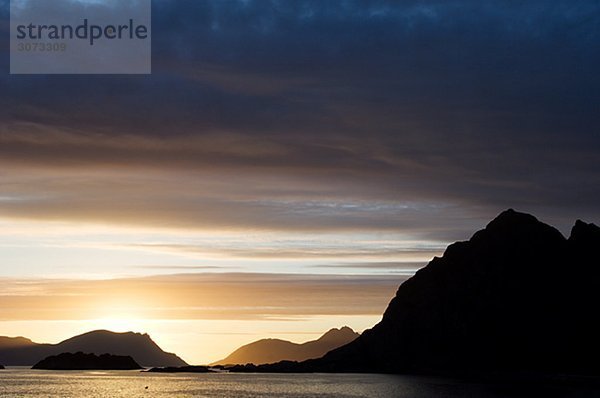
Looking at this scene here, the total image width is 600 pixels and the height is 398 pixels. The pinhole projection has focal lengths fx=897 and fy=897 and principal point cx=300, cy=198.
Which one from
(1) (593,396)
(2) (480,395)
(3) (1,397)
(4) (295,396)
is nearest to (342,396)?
(4) (295,396)

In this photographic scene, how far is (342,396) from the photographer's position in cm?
19962

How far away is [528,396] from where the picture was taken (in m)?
190

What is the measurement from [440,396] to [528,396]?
18.5 metres

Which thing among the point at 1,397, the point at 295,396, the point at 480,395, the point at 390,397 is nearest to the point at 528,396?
the point at 480,395

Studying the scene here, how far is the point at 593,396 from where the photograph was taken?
179 m

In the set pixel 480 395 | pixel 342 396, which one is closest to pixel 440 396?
pixel 480 395

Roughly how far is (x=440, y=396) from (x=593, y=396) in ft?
104

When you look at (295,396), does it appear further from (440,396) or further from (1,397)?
(1,397)

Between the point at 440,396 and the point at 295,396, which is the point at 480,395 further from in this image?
the point at 295,396

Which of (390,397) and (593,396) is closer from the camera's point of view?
(593,396)

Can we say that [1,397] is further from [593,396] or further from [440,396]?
[593,396]

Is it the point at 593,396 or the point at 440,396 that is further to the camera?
the point at 440,396

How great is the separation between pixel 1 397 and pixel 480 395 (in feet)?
345

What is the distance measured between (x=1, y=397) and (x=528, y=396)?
11464 cm
